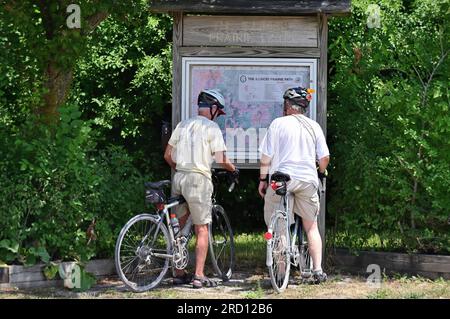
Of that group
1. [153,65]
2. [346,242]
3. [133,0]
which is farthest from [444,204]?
[153,65]

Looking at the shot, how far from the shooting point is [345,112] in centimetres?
1058

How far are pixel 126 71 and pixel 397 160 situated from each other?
204 inches

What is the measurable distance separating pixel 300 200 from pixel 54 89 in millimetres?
3039

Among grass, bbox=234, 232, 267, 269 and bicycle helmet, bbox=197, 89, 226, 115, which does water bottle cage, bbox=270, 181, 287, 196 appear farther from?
grass, bbox=234, 232, 267, 269

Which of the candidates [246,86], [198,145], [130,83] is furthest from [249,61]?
[130,83]

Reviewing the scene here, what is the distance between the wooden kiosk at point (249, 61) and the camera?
10266 mm

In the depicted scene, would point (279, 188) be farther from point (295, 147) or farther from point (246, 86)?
point (246, 86)

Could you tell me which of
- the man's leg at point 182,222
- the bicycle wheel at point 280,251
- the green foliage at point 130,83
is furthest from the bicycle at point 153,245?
the green foliage at point 130,83

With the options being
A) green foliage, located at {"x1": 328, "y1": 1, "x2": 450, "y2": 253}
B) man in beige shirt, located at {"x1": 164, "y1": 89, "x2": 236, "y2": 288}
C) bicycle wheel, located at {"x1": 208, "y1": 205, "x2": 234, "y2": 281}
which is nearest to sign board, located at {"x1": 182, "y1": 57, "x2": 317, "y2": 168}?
green foliage, located at {"x1": 328, "y1": 1, "x2": 450, "y2": 253}

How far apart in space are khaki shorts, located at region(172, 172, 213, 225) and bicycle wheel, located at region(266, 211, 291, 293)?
0.69m

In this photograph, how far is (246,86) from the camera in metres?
10.3

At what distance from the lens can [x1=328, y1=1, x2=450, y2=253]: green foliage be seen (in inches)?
388
